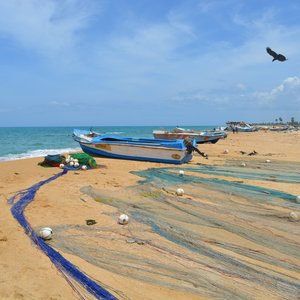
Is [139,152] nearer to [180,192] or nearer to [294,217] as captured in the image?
[180,192]

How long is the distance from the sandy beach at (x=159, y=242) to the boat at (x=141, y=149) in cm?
545

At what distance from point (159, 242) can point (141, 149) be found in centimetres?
1005

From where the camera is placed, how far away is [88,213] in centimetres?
599

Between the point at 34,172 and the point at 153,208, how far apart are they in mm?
6478

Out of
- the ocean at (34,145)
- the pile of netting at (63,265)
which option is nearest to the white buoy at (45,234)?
the pile of netting at (63,265)

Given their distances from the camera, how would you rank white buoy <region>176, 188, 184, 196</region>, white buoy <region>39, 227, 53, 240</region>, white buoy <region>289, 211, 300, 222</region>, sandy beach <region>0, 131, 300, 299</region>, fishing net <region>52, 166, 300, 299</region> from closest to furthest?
1. sandy beach <region>0, 131, 300, 299</region>
2. fishing net <region>52, 166, 300, 299</region>
3. white buoy <region>39, 227, 53, 240</region>
4. white buoy <region>289, 211, 300, 222</region>
5. white buoy <region>176, 188, 184, 196</region>

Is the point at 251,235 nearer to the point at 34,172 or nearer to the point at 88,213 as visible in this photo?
the point at 88,213

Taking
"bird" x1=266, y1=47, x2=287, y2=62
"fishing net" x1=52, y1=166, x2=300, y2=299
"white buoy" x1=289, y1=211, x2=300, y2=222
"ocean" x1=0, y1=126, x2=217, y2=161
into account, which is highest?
"bird" x1=266, y1=47, x2=287, y2=62

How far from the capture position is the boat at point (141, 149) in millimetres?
13914

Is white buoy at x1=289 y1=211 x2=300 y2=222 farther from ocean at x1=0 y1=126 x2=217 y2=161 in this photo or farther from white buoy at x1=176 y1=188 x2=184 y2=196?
ocean at x1=0 y1=126 x2=217 y2=161

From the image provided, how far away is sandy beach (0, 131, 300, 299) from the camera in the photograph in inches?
136

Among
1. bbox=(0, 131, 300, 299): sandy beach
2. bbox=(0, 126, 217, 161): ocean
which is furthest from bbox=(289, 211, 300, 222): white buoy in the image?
bbox=(0, 126, 217, 161): ocean

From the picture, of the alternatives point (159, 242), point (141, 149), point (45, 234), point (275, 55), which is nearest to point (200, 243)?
point (159, 242)

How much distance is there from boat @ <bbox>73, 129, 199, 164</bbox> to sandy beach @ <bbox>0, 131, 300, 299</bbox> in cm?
545
